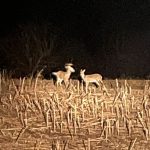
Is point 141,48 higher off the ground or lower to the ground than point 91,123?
higher

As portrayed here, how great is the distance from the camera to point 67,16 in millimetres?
14109

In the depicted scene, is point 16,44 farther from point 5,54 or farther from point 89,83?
point 89,83

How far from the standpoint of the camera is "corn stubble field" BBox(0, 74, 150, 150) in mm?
2578

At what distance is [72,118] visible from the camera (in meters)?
3.00

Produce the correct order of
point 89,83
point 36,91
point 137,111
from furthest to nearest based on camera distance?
point 89,83
point 36,91
point 137,111

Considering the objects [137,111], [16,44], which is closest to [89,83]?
[137,111]

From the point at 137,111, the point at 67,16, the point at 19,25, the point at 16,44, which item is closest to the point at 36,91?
the point at 137,111

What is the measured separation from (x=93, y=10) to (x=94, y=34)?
1.03m

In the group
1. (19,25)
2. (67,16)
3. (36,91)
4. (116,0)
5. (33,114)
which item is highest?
(116,0)

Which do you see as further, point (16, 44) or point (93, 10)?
point (93, 10)

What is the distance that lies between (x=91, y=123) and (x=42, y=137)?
0.40 metres

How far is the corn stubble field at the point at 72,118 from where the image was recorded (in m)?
2.58

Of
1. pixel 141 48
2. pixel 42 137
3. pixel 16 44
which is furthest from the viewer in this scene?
pixel 141 48

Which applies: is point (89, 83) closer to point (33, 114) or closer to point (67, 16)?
point (33, 114)
